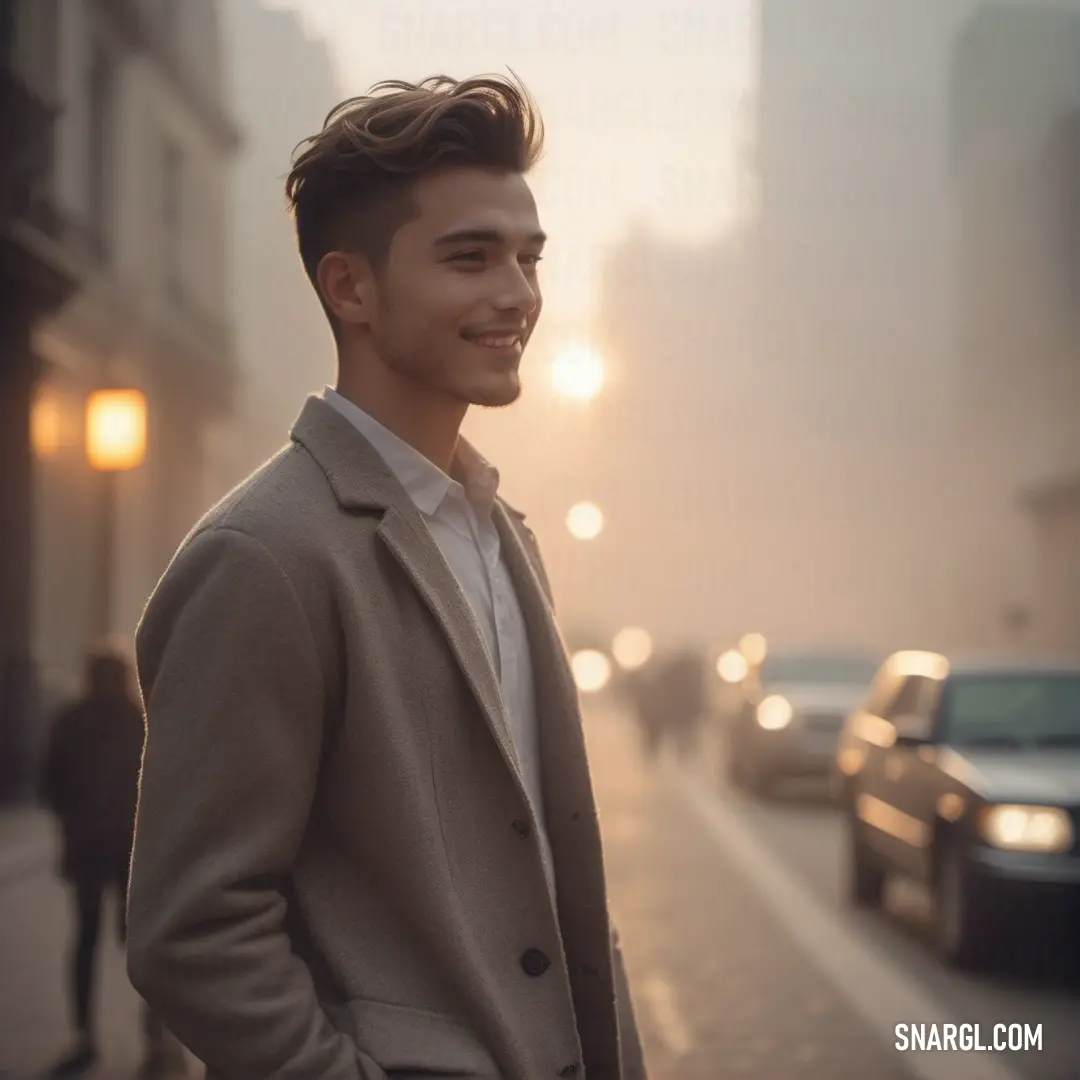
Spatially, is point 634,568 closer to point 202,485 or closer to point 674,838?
point 202,485

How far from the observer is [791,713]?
19.9m

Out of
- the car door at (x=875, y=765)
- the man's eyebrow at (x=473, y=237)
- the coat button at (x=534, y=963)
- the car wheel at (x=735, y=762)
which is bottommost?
the car wheel at (x=735, y=762)

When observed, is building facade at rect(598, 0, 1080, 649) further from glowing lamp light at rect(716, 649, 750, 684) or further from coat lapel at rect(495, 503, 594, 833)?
coat lapel at rect(495, 503, 594, 833)

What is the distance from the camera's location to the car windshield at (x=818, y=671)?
21.4 metres

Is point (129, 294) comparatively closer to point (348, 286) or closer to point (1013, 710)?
point (1013, 710)

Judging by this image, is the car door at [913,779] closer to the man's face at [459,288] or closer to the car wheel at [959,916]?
the car wheel at [959,916]

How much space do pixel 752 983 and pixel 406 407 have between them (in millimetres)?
6850

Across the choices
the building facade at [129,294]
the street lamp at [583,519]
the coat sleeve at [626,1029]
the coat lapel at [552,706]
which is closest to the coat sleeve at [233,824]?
the coat lapel at [552,706]

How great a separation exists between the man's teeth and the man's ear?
132mm

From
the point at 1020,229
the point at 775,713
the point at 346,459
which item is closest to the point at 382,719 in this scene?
the point at 346,459

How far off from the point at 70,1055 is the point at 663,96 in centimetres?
513

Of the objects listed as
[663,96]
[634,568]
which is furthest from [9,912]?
[634,568]

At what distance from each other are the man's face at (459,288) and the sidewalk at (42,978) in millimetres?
5236

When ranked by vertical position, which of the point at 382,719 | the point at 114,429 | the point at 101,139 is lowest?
the point at 382,719
